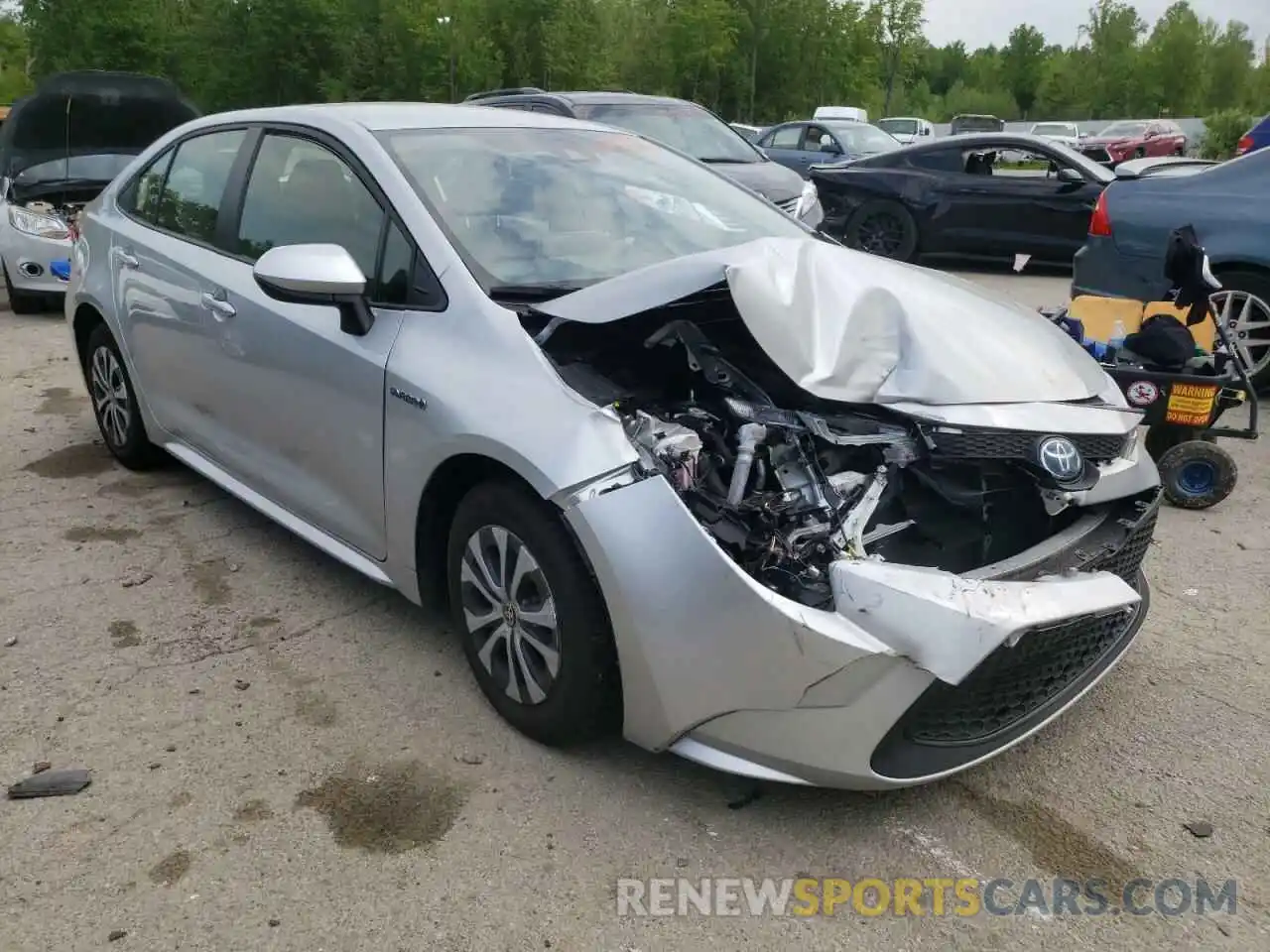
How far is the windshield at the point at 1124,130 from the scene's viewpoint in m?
36.2

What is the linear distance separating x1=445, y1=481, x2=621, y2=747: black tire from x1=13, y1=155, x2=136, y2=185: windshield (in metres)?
7.96

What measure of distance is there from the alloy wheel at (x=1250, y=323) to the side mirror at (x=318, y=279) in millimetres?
4935

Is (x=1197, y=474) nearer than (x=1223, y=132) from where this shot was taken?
Yes

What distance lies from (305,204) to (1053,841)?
2961 mm

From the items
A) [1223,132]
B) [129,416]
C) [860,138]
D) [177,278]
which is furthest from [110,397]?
[1223,132]

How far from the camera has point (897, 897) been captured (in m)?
2.48

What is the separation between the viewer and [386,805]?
2783 millimetres

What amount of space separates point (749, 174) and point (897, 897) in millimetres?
8099

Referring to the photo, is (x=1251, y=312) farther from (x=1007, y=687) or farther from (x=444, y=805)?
(x=444, y=805)

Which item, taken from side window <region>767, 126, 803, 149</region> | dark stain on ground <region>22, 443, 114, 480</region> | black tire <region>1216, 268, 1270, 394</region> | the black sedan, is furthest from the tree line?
black tire <region>1216, 268, 1270, 394</region>

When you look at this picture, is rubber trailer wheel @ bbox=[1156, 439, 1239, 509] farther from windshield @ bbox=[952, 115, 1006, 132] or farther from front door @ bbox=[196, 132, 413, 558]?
windshield @ bbox=[952, 115, 1006, 132]

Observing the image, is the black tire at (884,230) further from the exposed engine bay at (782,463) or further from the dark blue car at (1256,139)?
the exposed engine bay at (782,463)

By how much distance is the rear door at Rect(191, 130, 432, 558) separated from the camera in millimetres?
3268

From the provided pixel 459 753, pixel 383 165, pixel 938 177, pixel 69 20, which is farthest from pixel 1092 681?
pixel 69 20
